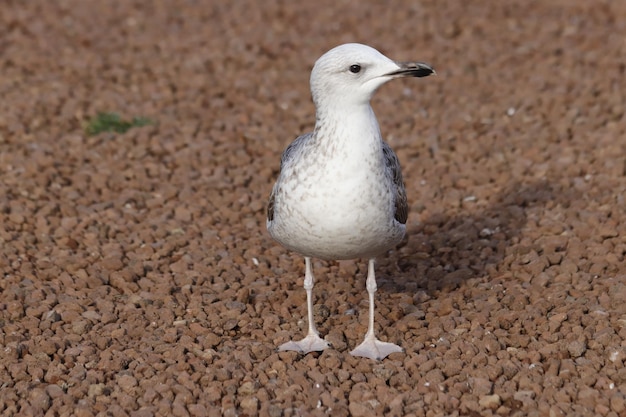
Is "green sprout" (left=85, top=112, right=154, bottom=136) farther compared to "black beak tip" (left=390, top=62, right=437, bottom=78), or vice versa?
"green sprout" (left=85, top=112, right=154, bottom=136)

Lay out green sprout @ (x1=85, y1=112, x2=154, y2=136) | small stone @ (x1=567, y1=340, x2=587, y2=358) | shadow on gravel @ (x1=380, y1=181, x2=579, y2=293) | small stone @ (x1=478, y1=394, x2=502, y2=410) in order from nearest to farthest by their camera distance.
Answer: small stone @ (x1=478, y1=394, x2=502, y2=410) < small stone @ (x1=567, y1=340, x2=587, y2=358) < shadow on gravel @ (x1=380, y1=181, x2=579, y2=293) < green sprout @ (x1=85, y1=112, x2=154, y2=136)

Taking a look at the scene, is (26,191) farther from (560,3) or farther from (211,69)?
(560,3)

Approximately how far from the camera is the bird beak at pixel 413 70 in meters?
6.11

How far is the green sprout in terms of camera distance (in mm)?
10430

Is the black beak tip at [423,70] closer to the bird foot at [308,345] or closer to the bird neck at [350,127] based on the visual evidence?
the bird neck at [350,127]

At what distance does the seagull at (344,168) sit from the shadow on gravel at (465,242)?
1.62m

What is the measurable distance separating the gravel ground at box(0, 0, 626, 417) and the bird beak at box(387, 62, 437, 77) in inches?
73.4

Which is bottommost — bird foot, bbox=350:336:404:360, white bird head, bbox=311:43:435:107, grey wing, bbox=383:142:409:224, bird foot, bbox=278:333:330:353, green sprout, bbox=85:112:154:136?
bird foot, bbox=350:336:404:360

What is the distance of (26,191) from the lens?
9.11 metres

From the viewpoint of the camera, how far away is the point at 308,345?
6762mm

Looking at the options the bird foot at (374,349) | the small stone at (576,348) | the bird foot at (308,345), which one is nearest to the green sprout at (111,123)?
the bird foot at (308,345)

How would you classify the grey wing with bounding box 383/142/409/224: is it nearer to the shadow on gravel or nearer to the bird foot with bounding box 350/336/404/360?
the bird foot with bounding box 350/336/404/360

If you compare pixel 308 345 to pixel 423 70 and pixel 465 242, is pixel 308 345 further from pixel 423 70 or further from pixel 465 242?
pixel 465 242

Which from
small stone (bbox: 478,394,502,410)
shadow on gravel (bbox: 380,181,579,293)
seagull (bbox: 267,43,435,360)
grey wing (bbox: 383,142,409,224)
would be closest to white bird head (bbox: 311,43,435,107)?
seagull (bbox: 267,43,435,360)
